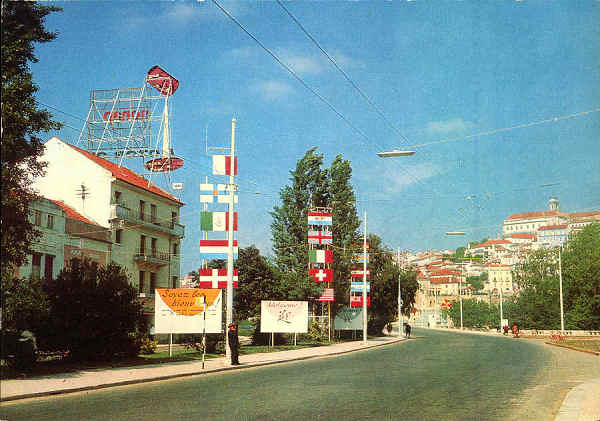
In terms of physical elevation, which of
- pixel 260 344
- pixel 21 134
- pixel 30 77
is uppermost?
pixel 30 77

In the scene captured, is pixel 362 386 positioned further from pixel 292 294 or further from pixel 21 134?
pixel 292 294

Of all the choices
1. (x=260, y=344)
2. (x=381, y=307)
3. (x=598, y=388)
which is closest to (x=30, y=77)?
(x=598, y=388)

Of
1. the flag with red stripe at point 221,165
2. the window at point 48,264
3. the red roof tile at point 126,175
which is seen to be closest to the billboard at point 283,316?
the flag with red stripe at point 221,165

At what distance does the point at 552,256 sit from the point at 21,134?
10519cm

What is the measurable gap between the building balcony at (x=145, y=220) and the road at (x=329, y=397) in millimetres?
30117

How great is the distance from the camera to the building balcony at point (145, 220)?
4734 cm

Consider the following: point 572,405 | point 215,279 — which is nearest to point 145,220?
point 215,279

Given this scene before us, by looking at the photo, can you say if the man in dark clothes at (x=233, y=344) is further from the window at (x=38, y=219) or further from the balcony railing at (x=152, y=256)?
the balcony railing at (x=152, y=256)

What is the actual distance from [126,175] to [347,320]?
23.5 meters

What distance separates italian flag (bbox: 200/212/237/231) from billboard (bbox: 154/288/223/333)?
2.78m

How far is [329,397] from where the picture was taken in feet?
44.4

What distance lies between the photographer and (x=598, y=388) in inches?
604

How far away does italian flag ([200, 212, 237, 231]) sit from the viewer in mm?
26312

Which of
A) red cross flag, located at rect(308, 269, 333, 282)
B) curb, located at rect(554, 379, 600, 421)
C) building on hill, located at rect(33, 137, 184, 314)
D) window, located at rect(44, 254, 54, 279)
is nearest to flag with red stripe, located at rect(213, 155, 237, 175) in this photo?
curb, located at rect(554, 379, 600, 421)
